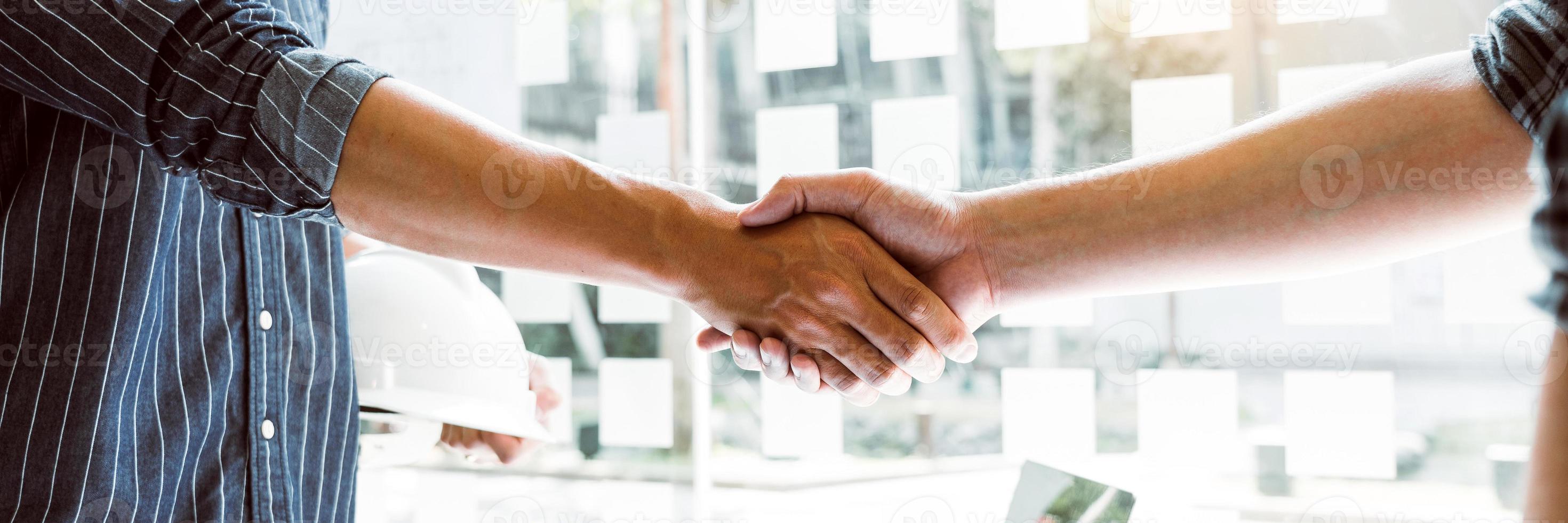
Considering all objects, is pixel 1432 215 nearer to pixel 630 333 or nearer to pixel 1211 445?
pixel 1211 445

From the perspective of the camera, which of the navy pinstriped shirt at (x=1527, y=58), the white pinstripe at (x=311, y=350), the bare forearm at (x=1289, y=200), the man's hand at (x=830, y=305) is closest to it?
the navy pinstriped shirt at (x=1527, y=58)

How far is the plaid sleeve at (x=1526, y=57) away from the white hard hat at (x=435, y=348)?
0.95 metres

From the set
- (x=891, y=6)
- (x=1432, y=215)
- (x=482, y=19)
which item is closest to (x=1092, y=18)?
(x=891, y=6)

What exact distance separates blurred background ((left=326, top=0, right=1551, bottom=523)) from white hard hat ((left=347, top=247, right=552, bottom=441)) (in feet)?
0.50

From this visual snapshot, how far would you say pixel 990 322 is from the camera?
4.56 feet

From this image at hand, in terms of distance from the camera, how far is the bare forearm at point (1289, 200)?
0.74 m

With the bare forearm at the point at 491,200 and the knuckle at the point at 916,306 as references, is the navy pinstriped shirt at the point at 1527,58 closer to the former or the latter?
the knuckle at the point at 916,306

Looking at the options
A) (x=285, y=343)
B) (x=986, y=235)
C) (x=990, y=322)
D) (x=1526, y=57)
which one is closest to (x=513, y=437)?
(x=285, y=343)

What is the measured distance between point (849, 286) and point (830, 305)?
33mm

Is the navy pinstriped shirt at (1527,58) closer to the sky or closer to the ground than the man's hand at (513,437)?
closer to the sky

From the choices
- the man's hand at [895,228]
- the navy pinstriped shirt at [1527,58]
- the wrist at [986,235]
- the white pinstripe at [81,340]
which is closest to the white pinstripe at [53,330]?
the white pinstripe at [81,340]

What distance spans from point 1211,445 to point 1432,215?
56cm

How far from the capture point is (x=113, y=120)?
0.67 metres

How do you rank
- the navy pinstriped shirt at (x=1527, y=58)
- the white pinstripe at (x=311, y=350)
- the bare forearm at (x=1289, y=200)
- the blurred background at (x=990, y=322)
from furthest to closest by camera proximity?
the blurred background at (x=990, y=322), the white pinstripe at (x=311, y=350), the bare forearm at (x=1289, y=200), the navy pinstriped shirt at (x=1527, y=58)
